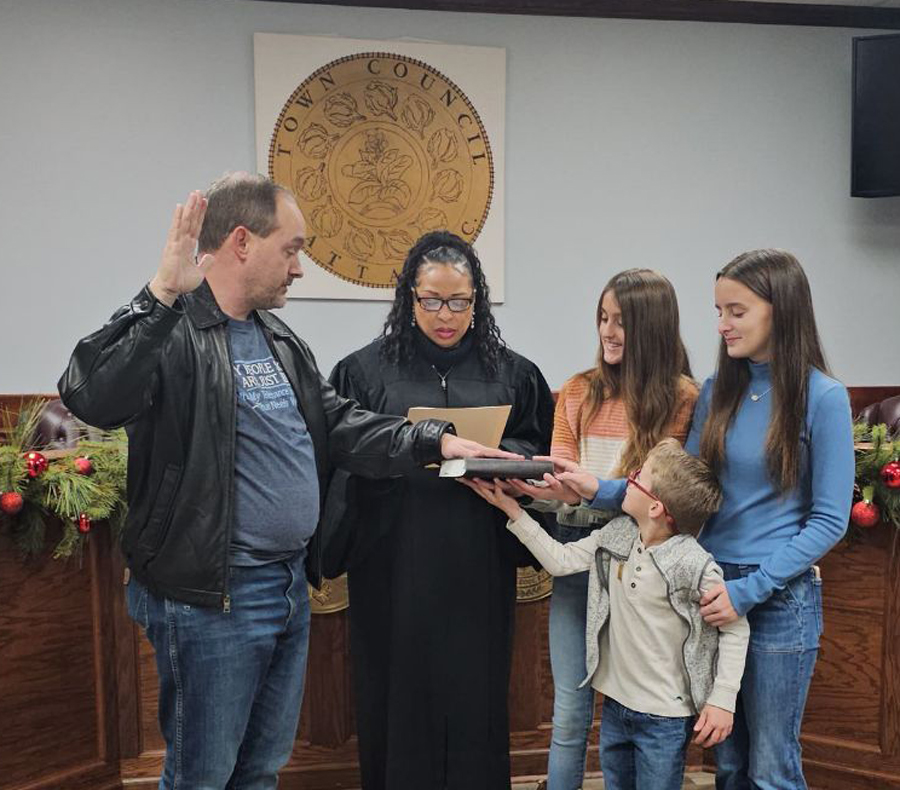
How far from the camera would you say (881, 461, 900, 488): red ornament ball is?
87.8 inches

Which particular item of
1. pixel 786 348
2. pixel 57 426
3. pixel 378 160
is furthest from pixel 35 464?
pixel 378 160

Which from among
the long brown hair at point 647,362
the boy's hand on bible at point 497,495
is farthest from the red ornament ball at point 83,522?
the long brown hair at point 647,362

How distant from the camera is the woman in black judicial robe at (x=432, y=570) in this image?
2.04 meters

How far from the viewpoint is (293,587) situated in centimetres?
163

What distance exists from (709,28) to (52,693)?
12.6 feet

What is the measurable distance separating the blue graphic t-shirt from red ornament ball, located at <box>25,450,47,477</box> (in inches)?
30.9

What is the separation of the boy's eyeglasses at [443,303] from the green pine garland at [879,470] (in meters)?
1.08

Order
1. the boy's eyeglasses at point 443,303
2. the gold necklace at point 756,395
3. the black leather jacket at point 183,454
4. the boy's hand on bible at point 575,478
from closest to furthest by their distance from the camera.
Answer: the black leather jacket at point 183,454 < the gold necklace at point 756,395 < the boy's hand on bible at point 575,478 < the boy's eyeglasses at point 443,303

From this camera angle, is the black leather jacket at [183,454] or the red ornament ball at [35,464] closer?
the black leather jacket at [183,454]

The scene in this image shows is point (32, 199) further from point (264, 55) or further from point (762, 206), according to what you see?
point (762, 206)

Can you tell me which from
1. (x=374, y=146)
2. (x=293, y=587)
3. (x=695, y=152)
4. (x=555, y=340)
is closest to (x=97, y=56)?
(x=374, y=146)

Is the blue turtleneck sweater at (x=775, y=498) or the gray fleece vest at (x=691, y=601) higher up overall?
the blue turtleneck sweater at (x=775, y=498)

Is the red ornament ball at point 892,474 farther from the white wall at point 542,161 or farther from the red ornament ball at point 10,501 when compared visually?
the white wall at point 542,161

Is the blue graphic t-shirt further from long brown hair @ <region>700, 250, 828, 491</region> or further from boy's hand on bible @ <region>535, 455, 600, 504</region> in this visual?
long brown hair @ <region>700, 250, 828, 491</region>
